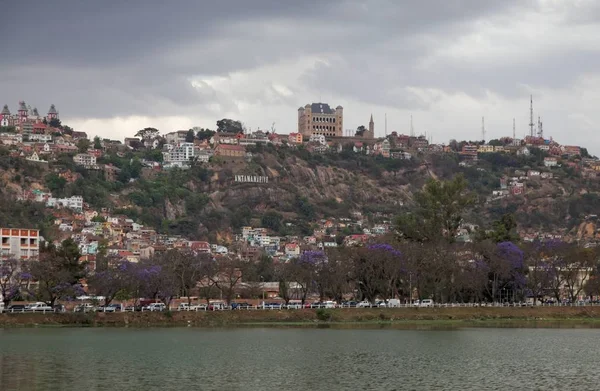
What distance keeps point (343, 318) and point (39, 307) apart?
30.2m

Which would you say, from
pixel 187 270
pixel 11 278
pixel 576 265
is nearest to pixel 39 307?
pixel 11 278

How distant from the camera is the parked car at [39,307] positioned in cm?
10459

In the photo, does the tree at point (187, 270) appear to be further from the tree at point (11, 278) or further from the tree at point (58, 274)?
the tree at point (11, 278)

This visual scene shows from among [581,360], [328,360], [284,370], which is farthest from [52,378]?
[581,360]

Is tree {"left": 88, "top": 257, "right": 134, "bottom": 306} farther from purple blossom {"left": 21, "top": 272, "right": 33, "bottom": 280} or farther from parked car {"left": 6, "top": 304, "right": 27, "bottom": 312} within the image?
parked car {"left": 6, "top": 304, "right": 27, "bottom": 312}

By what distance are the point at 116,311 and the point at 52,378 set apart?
51483 millimetres

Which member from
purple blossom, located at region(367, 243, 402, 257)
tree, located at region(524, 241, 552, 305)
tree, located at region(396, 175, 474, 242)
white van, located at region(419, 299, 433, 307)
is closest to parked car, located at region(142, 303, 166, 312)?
purple blossom, located at region(367, 243, 402, 257)

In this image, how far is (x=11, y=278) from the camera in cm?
11750

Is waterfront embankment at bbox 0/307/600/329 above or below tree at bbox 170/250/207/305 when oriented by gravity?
below

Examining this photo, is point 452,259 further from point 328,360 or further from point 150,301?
point 328,360

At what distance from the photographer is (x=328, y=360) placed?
216 feet

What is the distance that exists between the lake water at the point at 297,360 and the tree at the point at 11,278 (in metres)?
20.1

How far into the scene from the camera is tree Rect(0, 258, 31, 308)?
11050 centimetres

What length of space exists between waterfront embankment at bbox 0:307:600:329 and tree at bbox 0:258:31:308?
11176 mm
